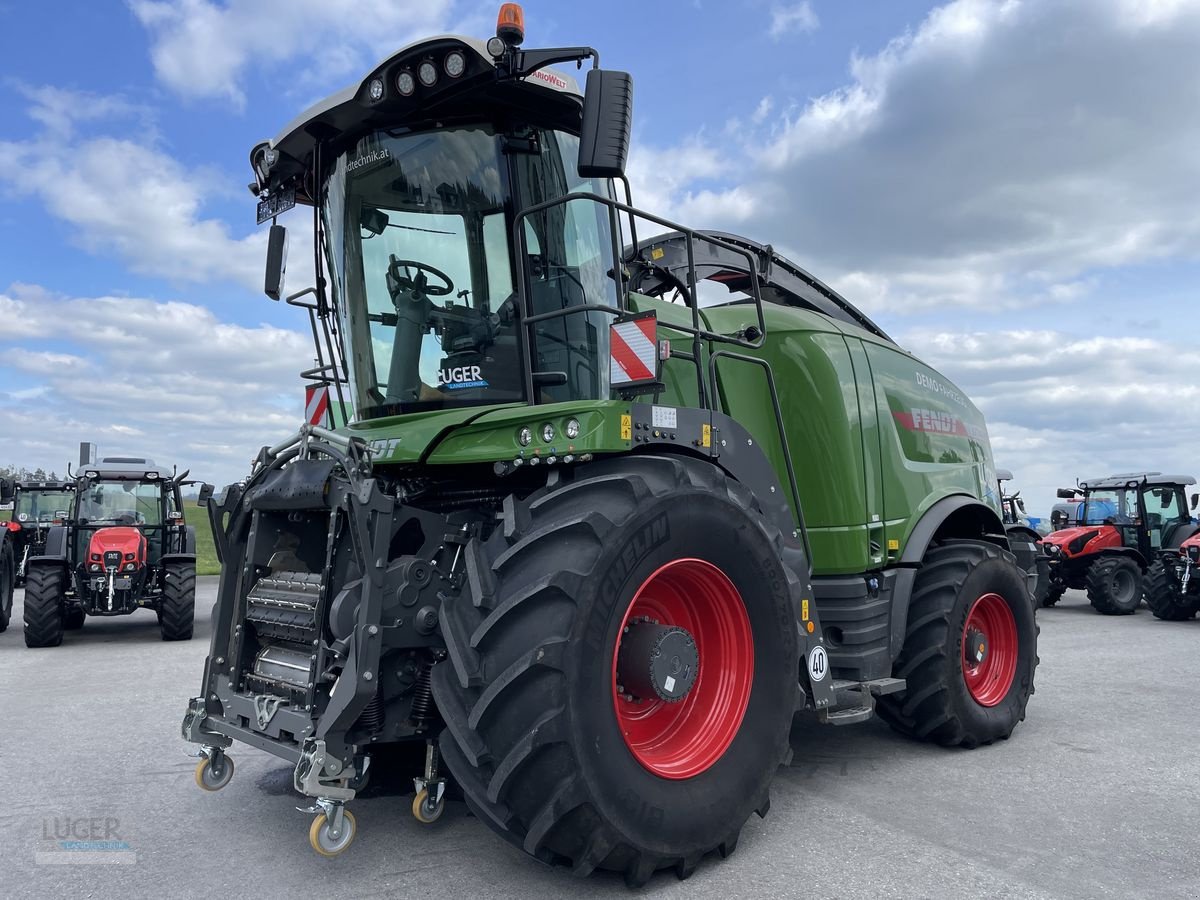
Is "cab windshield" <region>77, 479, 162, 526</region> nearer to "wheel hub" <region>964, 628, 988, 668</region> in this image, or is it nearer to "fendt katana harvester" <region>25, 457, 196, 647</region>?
"fendt katana harvester" <region>25, 457, 196, 647</region>

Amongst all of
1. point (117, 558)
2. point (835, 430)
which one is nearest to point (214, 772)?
point (835, 430)

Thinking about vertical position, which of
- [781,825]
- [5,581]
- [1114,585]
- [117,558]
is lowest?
[1114,585]

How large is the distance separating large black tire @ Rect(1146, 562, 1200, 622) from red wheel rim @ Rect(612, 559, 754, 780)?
1346 centimetres

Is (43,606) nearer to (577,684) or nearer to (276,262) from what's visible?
(276,262)

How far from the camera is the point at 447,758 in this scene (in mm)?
3273

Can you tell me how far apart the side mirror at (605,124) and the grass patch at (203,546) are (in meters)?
4.18

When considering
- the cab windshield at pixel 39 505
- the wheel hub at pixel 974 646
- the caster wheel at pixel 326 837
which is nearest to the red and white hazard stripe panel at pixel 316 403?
the caster wheel at pixel 326 837

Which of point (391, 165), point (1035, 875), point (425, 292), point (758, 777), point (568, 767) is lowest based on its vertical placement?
point (1035, 875)

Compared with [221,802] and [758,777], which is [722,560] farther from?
[221,802]

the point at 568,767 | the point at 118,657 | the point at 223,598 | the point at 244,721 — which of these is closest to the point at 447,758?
the point at 568,767

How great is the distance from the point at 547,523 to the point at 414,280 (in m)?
1.62

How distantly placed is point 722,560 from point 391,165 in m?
2.42

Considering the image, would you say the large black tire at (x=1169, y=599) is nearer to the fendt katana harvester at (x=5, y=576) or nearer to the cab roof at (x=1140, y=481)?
the cab roof at (x=1140, y=481)

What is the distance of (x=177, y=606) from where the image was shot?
39.3 feet
